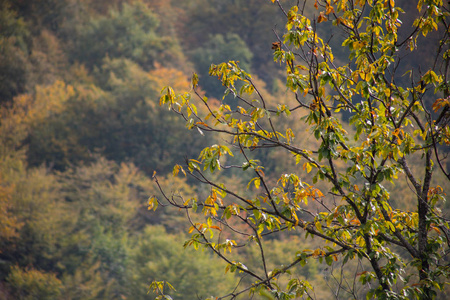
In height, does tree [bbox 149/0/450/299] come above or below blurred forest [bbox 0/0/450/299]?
below

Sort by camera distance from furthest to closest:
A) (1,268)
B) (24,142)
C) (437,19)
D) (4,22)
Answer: (4,22)
(24,142)
(1,268)
(437,19)

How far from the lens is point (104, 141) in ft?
83.8

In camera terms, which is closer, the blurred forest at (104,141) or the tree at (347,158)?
the tree at (347,158)

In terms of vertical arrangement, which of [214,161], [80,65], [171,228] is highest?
[80,65]

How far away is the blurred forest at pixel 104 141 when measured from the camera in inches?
659

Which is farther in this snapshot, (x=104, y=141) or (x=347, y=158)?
(x=104, y=141)

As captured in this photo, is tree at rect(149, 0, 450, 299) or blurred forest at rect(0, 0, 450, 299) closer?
tree at rect(149, 0, 450, 299)

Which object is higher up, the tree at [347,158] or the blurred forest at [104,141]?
the blurred forest at [104,141]

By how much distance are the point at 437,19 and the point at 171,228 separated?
19427 mm

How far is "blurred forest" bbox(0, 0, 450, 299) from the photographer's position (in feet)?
55.0

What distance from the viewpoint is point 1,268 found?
18250 mm

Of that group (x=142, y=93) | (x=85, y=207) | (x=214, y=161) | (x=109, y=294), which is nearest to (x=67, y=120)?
(x=142, y=93)

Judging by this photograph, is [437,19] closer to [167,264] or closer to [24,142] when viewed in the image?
[167,264]

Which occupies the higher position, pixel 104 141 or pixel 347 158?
pixel 104 141
